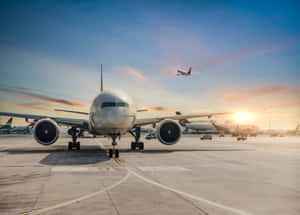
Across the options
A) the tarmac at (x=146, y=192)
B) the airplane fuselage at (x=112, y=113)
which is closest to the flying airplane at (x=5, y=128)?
the airplane fuselage at (x=112, y=113)

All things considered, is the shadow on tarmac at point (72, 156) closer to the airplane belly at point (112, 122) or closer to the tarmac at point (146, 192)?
the airplane belly at point (112, 122)

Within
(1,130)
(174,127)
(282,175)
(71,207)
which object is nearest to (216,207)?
(71,207)

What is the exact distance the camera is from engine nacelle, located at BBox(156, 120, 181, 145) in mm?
22141

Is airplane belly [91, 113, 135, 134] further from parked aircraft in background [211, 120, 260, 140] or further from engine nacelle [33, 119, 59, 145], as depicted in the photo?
parked aircraft in background [211, 120, 260, 140]

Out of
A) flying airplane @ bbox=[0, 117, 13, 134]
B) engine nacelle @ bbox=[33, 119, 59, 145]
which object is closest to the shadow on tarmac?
engine nacelle @ bbox=[33, 119, 59, 145]

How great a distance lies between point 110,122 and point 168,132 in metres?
6.08

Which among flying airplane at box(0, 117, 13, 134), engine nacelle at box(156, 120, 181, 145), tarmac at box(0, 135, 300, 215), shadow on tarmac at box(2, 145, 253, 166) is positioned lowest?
tarmac at box(0, 135, 300, 215)

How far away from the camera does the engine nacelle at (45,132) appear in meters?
20.1

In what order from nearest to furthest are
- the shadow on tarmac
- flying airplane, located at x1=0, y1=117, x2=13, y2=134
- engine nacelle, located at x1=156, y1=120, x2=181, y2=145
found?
1. the shadow on tarmac
2. engine nacelle, located at x1=156, y1=120, x2=181, y2=145
3. flying airplane, located at x1=0, y1=117, x2=13, y2=134

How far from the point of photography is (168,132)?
22422 mm

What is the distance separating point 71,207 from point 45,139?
1520 centimetres

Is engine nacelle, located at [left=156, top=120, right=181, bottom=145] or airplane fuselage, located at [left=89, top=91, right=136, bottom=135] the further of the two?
engine nacelle, located at [left=156, top=120, right=181, bottom=145]

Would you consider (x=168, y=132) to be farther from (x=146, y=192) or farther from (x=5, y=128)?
(x=5, y=128)

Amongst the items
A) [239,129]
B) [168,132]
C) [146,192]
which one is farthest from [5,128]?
[146,192]
